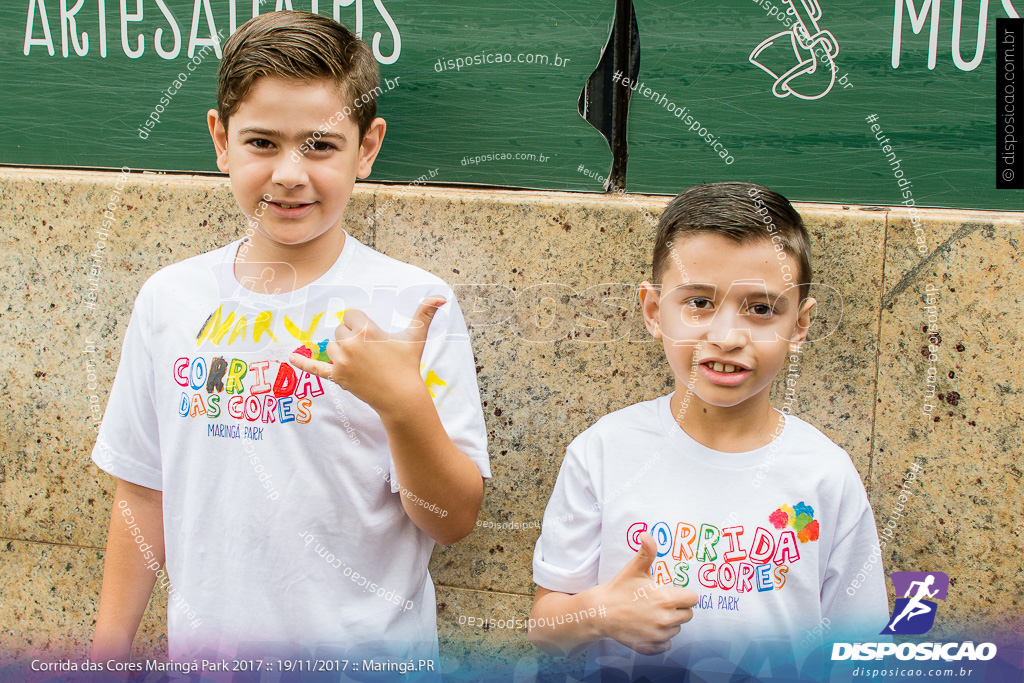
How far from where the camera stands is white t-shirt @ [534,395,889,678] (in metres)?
1.87

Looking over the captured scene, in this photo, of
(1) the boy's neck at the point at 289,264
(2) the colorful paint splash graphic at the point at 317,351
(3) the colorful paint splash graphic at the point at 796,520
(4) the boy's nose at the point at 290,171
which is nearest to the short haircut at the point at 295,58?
(4) the boy's nose at the point at 290,171

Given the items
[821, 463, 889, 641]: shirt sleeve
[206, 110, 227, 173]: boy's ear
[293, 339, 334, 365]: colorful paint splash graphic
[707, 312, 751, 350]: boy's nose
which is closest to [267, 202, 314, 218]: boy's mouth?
[206, 110, 227, 173]: boy's ear

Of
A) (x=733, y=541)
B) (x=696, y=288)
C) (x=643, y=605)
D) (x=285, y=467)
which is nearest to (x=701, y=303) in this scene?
(x=696, y=288)

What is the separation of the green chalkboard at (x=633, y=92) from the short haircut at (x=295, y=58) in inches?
13.5

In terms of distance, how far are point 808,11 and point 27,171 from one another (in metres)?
2.49

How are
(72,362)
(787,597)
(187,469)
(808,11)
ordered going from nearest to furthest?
(787,597) → (187,469) → (808,11) → (72,362)

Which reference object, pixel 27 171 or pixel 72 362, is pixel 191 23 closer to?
pixel 27 171

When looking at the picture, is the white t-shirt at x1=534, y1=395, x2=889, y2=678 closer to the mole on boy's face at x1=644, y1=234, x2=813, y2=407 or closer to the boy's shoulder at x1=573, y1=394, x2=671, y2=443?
the boy's shoulder at x1=573, y1=394, x2=671, y2=443

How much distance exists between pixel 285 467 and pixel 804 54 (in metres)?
1.80

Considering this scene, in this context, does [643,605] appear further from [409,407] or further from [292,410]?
[292,410]

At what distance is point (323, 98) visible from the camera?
1.90 m

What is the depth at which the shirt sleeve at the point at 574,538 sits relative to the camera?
1944mm

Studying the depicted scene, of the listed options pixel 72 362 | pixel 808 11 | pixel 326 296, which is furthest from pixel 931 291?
pixel 72 362

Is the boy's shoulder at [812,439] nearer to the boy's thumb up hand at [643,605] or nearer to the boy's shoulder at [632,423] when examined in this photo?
the boy's shoulder at [632,423]
